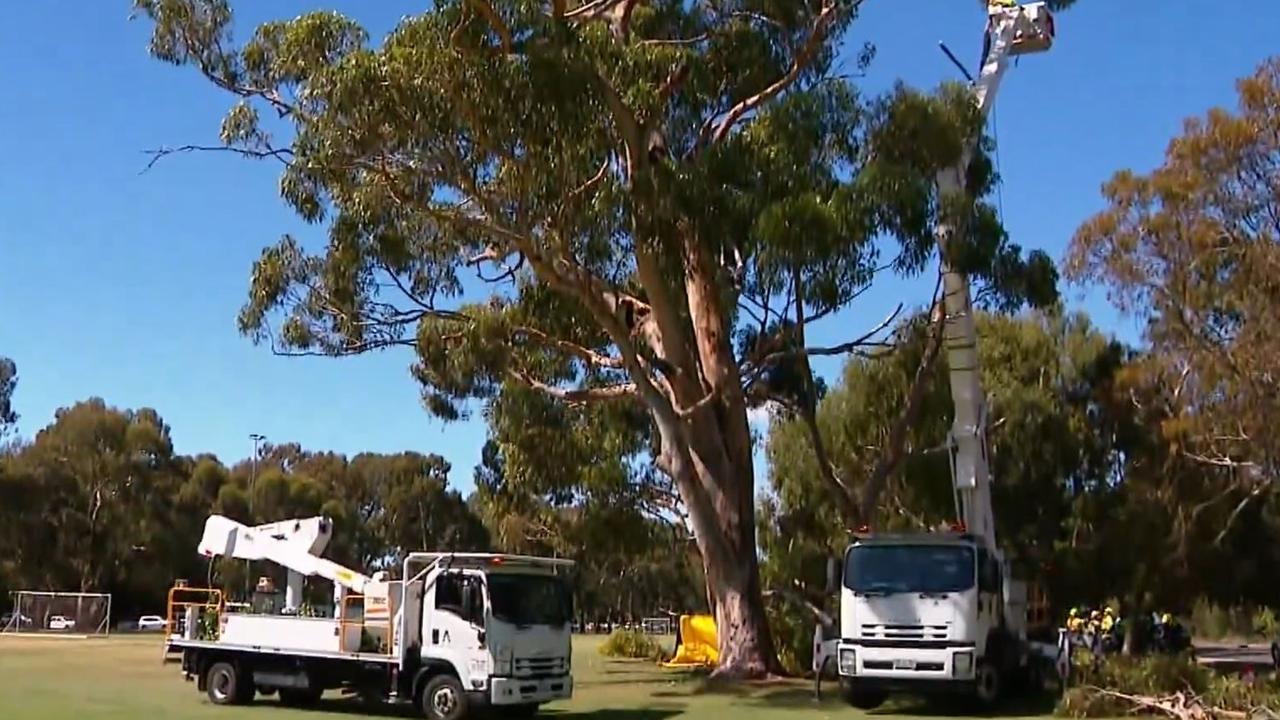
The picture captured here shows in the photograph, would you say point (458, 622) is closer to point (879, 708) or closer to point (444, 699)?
point (444, 699)

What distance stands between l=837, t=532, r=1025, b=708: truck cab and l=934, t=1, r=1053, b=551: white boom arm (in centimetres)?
177

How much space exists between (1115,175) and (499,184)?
17.0 metres

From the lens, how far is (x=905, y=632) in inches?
794

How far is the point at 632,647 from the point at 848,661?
76.1 ft

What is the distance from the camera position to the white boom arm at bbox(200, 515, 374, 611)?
22.1 meters

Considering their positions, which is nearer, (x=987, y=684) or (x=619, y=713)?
(x=987, y=684)

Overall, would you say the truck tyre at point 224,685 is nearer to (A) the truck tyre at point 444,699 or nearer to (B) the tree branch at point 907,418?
(A) the truck tyre at point 444,699

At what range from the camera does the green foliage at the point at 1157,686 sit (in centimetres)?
1930

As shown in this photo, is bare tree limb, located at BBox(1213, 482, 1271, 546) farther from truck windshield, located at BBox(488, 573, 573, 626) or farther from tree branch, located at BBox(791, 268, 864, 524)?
truck windshield, located at BBox(488, 573, 573, 626)

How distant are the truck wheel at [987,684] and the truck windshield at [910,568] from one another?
1266 millimetres

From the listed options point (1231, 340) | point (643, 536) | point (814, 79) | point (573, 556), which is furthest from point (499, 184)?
point (573, 556)

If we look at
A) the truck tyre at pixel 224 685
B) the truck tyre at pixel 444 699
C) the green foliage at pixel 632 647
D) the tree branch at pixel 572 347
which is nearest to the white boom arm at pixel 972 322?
the tree branch at pixel 572 347

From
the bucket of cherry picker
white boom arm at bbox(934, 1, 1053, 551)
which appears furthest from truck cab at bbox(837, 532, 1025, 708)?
the bucket of cherry picker

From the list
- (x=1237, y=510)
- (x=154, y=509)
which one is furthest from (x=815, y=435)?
(x=154, y=509)
